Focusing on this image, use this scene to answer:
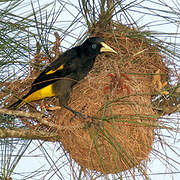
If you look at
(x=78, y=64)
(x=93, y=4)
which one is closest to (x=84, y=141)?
(x=78, y=64)

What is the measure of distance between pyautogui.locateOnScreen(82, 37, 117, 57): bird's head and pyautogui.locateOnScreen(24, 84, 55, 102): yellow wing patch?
0.40 m

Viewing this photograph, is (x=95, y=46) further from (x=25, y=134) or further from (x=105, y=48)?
(x=25, y=134)

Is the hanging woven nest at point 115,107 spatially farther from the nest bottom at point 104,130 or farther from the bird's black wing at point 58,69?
the bird's black wing at point 58,69

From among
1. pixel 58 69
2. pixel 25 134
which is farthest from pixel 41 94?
pixel 25 134

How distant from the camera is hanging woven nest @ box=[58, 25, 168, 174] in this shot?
7.47ft

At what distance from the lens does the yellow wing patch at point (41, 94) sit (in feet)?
8.80

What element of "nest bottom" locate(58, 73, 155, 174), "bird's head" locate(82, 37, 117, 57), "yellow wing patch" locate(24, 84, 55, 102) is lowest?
"nest bottom" locate(58, 73, 155, 174)

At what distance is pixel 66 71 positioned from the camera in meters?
2.74

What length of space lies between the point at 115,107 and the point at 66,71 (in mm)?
575

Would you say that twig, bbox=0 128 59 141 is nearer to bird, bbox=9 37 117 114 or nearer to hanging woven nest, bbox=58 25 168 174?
hanging woven nest, bbox=58 25 168 174

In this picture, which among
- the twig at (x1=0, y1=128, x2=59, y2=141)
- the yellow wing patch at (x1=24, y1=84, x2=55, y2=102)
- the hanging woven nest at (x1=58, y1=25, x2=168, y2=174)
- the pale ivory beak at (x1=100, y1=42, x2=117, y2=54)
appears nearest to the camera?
the hanging woven nest at (x1=58, y1=25, x2=168, y2=174)

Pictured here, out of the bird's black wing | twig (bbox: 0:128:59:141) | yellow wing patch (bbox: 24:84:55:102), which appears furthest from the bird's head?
twig (bbox: 0:128:59:141)

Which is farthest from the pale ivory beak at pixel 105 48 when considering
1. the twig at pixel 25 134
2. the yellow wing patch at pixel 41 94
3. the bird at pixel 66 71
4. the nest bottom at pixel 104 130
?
the twig at pixel 25 134

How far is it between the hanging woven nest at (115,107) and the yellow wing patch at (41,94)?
0.71 ft
